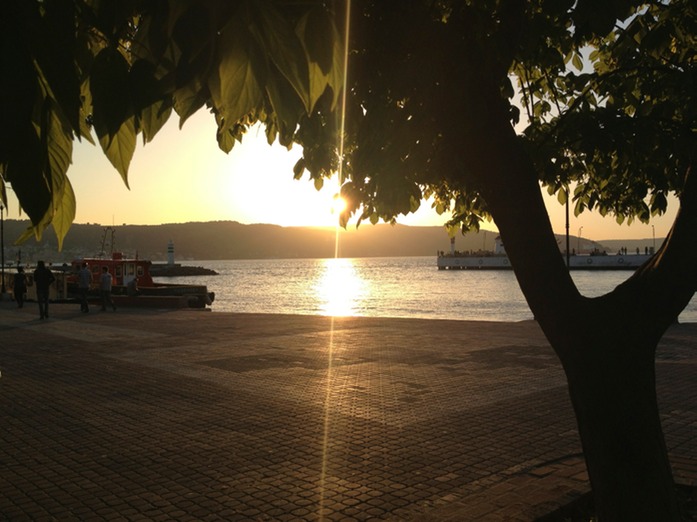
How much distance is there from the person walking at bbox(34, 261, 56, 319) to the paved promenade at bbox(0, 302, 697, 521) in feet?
24.5

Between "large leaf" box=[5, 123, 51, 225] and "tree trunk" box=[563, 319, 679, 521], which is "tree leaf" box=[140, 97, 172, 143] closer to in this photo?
"large leaf" box=[5, 123, 51, 225]

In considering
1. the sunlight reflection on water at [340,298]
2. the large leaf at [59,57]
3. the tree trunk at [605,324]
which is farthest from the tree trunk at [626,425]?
the sunlight reflection on water at [340,298]

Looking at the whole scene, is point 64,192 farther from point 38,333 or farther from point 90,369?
point 38,333

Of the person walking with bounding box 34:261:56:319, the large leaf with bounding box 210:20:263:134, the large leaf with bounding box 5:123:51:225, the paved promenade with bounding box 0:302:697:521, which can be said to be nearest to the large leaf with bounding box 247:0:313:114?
the large leaf with bounding box 210:20:263:134

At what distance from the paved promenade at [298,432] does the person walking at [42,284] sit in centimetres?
748

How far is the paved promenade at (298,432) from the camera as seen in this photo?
4.75m

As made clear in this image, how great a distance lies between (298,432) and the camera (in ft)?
22.1

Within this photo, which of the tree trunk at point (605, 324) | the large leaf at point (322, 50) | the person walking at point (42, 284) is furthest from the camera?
the person walking at point (42, 284)

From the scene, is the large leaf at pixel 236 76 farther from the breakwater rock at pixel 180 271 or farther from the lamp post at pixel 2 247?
the breakwater rock at pixel 180 271

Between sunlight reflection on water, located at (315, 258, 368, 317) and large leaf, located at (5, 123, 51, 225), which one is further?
sunlight reflection on water, located at (315, 258, 368, 317)

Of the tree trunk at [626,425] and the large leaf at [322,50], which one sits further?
the tree trunk at [626,425]

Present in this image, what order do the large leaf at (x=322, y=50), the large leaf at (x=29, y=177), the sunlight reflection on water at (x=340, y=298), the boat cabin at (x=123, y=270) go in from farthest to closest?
the sunlight reflection on water at (x=340, y=298) < the boat cabin at (x=123, y=270) < the large leaf at (x=322, y=50) < the large leaf at (x=29, y=177)

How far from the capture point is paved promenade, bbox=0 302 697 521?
15.6 feet

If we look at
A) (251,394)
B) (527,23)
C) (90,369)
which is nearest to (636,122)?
(527,23)
